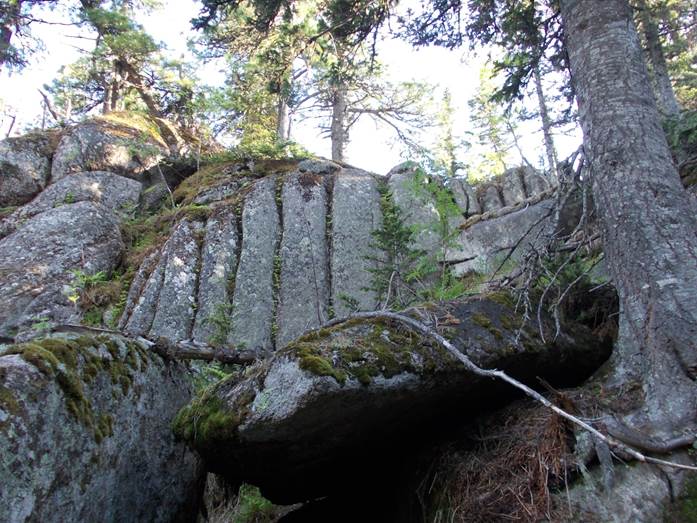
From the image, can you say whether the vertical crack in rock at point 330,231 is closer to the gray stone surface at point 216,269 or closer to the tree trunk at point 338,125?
the gray stone surface at point 216,269

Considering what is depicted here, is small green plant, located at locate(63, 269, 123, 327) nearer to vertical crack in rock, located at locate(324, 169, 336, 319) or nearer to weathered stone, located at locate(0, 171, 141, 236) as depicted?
weathered stone, located at locate(0, 171, 141, 236)

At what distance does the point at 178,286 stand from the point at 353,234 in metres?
4.01

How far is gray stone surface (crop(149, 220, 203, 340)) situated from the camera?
378 inches

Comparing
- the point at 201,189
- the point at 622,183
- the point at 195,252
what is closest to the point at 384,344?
the point at 622,183

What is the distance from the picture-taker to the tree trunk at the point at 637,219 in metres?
3.10

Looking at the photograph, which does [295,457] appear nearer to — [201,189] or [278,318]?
[278,318]

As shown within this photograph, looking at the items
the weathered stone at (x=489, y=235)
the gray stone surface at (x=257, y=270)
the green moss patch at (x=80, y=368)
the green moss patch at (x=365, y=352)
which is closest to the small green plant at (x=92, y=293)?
the gray stone surface at (x=257, y=270)

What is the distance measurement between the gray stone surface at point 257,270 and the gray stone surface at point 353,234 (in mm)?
1375

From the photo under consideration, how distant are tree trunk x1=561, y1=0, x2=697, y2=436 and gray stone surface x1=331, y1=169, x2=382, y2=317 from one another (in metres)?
6.06

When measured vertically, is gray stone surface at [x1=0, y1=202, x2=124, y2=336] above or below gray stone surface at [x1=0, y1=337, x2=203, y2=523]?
above

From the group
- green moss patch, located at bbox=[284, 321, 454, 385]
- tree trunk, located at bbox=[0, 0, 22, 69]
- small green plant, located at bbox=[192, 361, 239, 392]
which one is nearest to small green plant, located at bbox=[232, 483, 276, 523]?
small green plant, located at bbox=[192, 361, 239, 392]

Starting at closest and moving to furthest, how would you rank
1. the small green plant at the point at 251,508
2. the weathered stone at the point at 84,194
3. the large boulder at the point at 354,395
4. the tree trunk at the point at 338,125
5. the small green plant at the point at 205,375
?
the large boulder at the point at 354,395 < the small green plant at the point at 251,508 < the small green plant at the point at 205,375 < the weathered stone at the point at 84,194 < the tree trunk at the point at 338,125

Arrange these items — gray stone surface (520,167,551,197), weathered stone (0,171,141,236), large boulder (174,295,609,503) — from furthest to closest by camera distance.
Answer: gray stone surface (520,167,551,197) < weathered stone (0,171,141,236) < large boulder (174,295,609,503)

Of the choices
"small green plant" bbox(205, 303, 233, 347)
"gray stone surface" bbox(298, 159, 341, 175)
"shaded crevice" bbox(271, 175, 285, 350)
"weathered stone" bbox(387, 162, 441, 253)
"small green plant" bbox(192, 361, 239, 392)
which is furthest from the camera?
"gray stone surface" bbox(298, 159, 341, 175)
